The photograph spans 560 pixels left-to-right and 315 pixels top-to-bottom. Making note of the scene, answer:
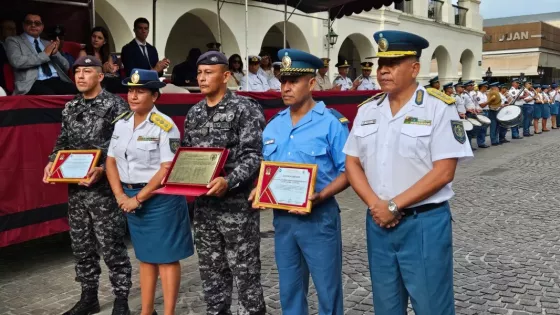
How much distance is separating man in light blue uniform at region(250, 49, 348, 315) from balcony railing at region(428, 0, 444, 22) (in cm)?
2216

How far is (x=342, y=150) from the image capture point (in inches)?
121

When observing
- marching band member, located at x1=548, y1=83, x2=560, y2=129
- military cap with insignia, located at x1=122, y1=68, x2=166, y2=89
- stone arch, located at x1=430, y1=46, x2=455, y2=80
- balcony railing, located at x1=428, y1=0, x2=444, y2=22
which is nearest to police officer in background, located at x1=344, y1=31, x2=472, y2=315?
military cap with insignia, located at x1=122, y1=68, x2=166, y2=89

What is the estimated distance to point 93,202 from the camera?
403cm

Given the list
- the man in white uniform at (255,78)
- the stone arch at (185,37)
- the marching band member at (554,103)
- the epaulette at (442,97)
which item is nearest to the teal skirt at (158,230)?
the epaulette at (442,97)

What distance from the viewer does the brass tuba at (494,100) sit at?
16.2m

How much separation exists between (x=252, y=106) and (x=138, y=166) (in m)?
0.91

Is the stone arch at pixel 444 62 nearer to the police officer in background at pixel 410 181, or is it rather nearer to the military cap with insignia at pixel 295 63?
the military cap with insignia at pixel 295 63

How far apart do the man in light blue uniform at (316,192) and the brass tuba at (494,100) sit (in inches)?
567

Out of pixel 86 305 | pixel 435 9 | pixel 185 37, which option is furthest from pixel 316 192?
pixel 435 9

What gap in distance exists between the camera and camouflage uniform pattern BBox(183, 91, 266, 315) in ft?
11.3

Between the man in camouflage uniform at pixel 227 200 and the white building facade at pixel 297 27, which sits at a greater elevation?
the white building facade at pixel 297 27

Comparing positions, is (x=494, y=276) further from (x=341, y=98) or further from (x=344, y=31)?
(x=344, y=31)

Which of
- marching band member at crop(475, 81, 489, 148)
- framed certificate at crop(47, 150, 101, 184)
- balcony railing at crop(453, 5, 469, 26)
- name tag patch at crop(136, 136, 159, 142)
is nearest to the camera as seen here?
name tag patch at crop(136, 136, 159, 142)

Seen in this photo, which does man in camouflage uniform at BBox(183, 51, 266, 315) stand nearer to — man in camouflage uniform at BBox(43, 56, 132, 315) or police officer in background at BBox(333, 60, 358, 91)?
man in camouflage uniform at BBox(43, 56, 132, 315)
